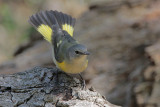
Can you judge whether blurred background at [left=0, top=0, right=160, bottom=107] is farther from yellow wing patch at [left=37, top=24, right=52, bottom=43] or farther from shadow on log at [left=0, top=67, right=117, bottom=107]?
shadow on log at [left=0, top=67, right=117, bottom=107]

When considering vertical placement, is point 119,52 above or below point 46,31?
above

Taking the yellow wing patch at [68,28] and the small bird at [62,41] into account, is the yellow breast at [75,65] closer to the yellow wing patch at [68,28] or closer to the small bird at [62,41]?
the small bird at [62,41]

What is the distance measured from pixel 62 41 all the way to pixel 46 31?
0.71 meters

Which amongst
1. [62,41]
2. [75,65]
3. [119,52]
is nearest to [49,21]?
[62,41]

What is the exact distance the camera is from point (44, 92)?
3.48m

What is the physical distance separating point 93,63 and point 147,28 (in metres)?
1.47

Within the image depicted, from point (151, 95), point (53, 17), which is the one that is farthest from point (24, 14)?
point (151, 95)

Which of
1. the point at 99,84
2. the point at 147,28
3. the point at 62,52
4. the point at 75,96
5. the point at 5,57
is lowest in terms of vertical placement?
the point at 75,96

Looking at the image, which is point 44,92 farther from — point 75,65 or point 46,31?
point 46,31

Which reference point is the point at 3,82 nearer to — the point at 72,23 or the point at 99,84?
the point at 72,23

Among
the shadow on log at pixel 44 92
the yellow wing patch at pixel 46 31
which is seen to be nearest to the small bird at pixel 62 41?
the yellow wing patch at pixel 46 31

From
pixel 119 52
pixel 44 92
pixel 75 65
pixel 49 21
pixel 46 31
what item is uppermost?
pixel 119 52

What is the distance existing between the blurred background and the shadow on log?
80.8 inches

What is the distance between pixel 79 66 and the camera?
374 centimetres
